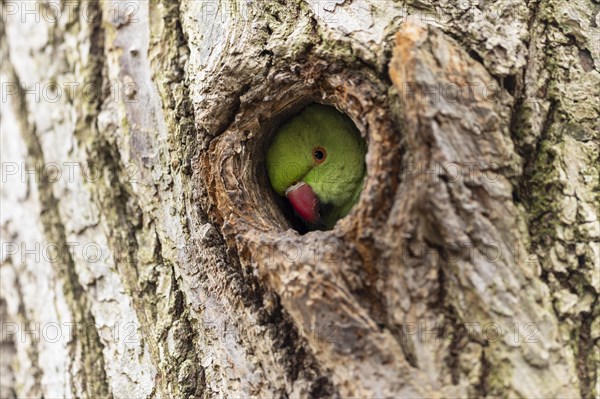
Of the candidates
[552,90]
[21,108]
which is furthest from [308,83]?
[21,108]

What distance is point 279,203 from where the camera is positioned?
305 centimetres

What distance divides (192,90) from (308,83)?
0.54 meters

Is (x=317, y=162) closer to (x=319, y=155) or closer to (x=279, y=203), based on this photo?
(x=319, y=155)

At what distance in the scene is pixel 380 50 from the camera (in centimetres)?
209

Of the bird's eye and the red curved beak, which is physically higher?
the bird's eye

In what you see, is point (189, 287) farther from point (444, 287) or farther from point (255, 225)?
point (444, 287)

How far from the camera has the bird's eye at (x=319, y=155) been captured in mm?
3125

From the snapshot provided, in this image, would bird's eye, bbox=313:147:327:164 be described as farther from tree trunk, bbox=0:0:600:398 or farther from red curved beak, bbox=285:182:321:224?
tree trunk, bbox=0:0:600:398

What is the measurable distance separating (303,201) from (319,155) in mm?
291

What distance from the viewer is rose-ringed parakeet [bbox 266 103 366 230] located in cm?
295

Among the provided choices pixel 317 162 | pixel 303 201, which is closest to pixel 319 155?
pixel 317 162

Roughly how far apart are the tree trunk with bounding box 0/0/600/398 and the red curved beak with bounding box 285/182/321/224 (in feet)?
0.88

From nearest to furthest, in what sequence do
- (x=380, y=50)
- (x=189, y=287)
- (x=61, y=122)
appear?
(x=380, y=50) < (x=189, y=287) < (x=61, y=122)

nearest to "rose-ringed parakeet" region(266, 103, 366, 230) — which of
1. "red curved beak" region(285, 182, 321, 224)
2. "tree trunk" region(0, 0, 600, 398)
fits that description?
"red curved beak" region(285, 182, 321, 224)
